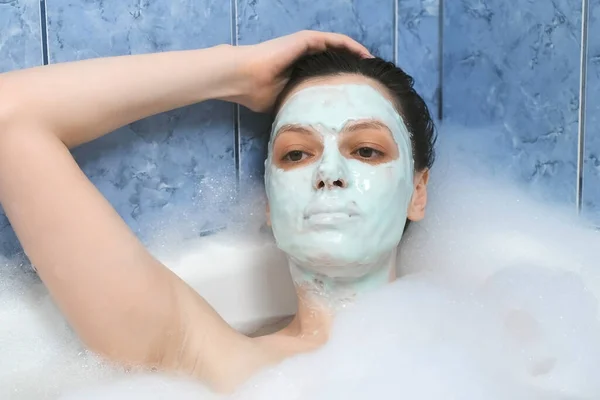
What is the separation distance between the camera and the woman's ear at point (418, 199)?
1.15m

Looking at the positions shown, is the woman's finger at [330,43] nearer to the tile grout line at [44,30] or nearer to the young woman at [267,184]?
the young woman at [267,184]

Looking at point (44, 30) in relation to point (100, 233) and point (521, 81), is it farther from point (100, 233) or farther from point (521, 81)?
point (521, 81)

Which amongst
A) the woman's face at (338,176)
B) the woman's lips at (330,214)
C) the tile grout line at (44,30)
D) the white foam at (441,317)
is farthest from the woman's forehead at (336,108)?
the tile grout line at (44,30)

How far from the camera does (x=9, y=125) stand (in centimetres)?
95


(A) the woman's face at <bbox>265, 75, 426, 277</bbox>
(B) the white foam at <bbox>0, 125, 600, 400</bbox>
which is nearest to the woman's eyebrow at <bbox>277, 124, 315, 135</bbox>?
(A) the woman's face at <bbox>265, 75, 426, 277</bbox>

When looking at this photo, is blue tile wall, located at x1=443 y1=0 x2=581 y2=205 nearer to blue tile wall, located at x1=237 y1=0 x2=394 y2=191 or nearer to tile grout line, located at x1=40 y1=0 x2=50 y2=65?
blue tile wall, located at x1=237 y1=0 x2=394 y2=191

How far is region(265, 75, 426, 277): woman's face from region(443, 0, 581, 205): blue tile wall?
0.99ft

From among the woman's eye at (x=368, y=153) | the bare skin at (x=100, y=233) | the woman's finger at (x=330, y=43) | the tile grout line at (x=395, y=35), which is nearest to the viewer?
the bare skin at (x=100, y=233)

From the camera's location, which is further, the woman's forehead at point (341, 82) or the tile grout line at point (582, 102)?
the tile grout line at point (582, 102)

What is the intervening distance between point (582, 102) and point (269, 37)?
53 cm

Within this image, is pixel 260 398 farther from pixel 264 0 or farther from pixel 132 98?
pixel 264 0

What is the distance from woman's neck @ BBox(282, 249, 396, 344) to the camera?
3.57 feet

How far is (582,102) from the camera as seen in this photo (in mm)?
1229

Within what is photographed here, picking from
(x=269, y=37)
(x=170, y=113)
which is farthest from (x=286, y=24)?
(x=170, y=113)
